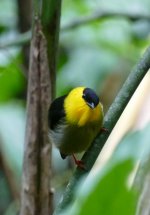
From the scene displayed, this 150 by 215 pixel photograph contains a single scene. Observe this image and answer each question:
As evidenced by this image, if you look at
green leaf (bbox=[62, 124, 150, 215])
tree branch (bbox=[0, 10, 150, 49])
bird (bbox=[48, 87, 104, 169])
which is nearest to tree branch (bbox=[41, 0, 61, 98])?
bird (bbox=[48, 87, 104, 169])

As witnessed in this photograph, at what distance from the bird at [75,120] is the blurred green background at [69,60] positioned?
39cm

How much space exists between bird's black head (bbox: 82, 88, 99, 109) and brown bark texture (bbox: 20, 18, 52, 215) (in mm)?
327

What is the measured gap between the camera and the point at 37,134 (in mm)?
1246

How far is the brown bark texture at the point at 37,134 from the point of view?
3.96ft

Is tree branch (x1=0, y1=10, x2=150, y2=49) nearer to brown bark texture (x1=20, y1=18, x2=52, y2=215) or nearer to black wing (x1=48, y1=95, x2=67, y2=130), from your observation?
→ black wing (x1=48, y1=95, x2=67, y2=130)

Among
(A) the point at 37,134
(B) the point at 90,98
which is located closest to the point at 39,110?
(A) the point at 37,134

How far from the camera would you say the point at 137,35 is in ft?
8.87

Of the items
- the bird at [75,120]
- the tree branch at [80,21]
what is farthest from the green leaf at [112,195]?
the tree branch at [80,21]

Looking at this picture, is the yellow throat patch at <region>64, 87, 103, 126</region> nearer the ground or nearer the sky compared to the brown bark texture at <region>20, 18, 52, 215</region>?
nearer the ground

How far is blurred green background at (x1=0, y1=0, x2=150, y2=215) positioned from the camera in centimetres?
220

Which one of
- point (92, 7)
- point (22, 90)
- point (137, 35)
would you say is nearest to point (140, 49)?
point (137, 35)

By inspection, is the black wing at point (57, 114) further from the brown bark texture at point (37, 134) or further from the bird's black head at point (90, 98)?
the brown bark texture at point (37, 134)

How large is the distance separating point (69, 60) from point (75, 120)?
1089 mm

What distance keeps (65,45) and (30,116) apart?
1.57m
